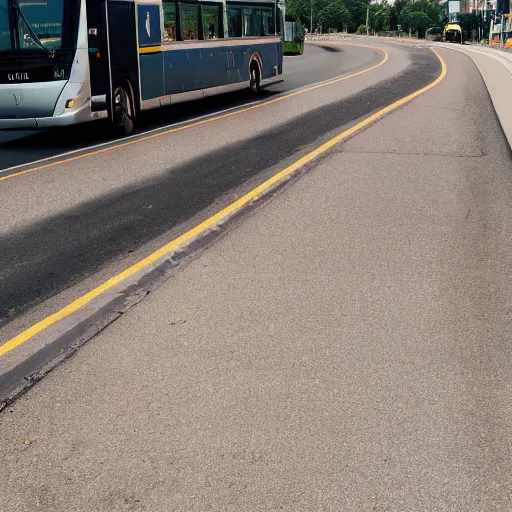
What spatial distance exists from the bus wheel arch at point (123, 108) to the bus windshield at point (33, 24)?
164cm

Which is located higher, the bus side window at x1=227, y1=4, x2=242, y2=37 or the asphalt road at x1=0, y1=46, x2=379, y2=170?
the bus side window at x1=227, y1=4, x2=242, y2=37

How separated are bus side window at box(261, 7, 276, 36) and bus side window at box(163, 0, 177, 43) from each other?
6027 mm

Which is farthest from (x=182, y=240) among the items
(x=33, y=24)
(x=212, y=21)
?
(x=212, y=21)

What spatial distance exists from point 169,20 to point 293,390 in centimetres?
1442

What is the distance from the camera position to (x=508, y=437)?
423cm

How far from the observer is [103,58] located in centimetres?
1551

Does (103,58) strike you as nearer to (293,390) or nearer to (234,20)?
(234,20)

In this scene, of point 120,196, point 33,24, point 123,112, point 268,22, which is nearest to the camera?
point 120,196

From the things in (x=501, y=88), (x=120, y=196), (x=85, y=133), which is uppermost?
Answer: (x=120, y=196)

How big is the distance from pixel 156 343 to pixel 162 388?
0.73 m

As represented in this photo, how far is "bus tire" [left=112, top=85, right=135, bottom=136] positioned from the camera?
53.3 ft

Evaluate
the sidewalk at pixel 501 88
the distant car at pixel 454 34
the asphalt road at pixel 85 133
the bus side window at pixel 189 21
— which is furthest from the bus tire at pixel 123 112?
the distant car at pixel 454 34

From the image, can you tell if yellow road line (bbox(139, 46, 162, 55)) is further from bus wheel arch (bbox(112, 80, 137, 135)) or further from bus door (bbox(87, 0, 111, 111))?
bus door (bbox(87, 0, 111, 111))

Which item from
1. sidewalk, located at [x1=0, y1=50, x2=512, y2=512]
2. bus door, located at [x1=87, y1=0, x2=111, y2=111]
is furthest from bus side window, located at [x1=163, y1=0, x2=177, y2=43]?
sidewalk, located at [x1=0, y1=50, x2=512, y2=512]
